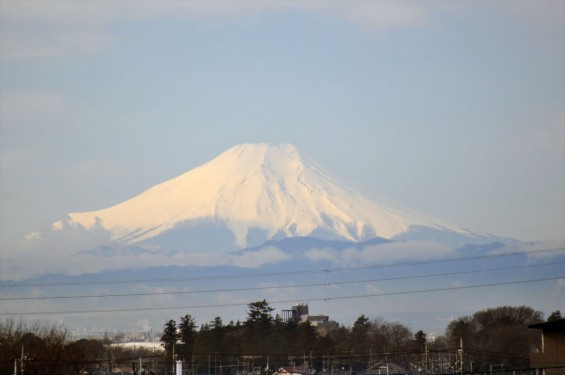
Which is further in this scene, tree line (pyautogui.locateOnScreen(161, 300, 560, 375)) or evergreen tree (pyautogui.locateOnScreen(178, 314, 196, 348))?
evergreen tree (pyautogui.locateOnScreen(178, 314, 196, 348))

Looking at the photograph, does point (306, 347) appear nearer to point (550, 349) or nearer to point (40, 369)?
point (40, 369)

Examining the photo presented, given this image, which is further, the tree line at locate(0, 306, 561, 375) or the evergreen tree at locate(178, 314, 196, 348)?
the evergreen tree at locate(178, 314, 196, 348)

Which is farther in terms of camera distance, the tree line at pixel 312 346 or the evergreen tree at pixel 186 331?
the evergreen tree at pixel 186 331

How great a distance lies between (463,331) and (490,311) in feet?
36.8

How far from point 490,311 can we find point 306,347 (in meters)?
30.0

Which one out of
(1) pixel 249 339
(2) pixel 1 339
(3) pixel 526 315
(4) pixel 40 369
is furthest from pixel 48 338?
(3) pixel 526 315

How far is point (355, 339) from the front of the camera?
146250 mm

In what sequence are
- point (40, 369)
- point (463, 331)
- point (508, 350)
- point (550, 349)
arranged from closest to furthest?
point (550, 349) → point (40, 369) → point (508, 350) → point (463, 331)

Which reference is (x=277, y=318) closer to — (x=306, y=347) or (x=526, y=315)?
(x=306, y=347)

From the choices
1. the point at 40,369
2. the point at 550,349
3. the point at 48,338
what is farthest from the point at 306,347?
the point at 550,349

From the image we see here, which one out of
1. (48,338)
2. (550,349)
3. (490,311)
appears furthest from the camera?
(490,311)

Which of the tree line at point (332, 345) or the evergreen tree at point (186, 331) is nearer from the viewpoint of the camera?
the tree line at point (332, 345)

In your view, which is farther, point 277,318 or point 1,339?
point 277,318

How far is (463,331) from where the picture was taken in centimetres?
Result: 14500
